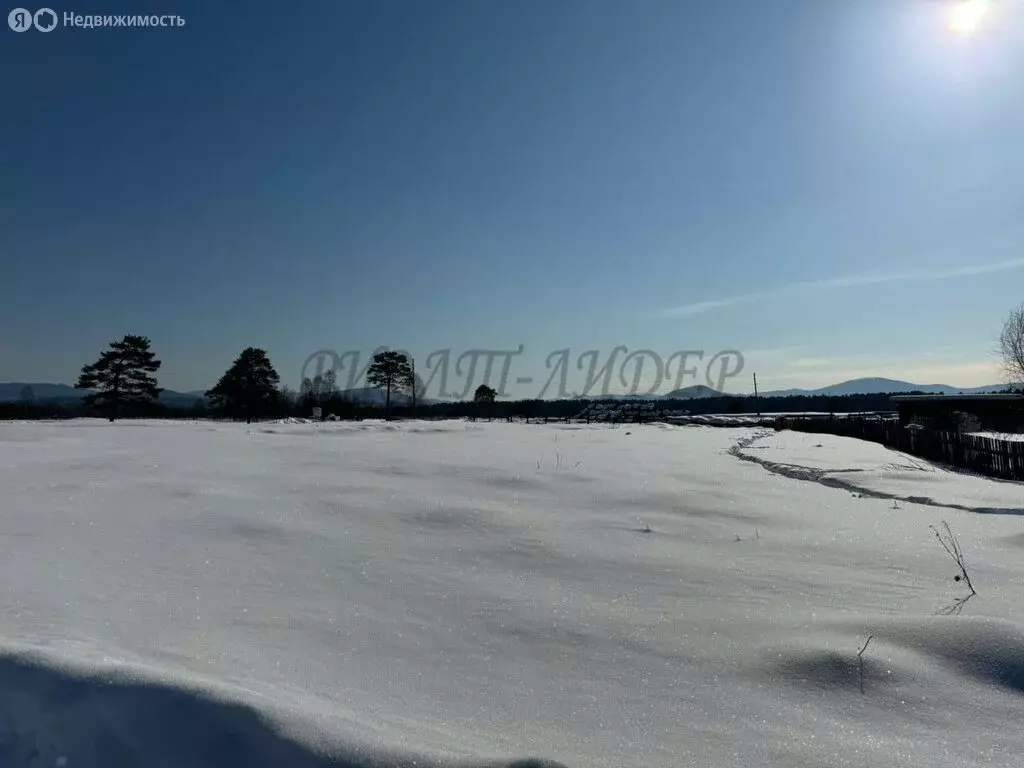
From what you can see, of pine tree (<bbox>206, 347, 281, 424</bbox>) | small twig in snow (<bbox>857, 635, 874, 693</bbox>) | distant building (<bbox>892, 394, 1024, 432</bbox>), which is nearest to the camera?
small twig in snow (<bbox>857, 635, 874, 693</bbox>)

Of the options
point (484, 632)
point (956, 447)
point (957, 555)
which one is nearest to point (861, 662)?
point (484, 632)

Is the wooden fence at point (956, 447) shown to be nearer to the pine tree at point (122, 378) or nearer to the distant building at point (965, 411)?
the distant building at point (965, 411)

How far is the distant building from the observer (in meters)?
26.8

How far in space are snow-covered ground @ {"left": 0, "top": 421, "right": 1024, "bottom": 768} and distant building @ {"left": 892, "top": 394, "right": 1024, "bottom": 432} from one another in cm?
2702

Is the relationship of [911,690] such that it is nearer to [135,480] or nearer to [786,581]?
[786,581]

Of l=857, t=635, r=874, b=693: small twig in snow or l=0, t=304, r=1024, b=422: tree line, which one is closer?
l=857, t=635, r=874, b=693: small twig in snow

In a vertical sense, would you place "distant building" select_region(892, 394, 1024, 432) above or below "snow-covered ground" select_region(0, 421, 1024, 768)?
above

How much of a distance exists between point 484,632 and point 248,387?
151ft

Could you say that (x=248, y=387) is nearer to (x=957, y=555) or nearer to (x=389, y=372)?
(x=389, y=372)

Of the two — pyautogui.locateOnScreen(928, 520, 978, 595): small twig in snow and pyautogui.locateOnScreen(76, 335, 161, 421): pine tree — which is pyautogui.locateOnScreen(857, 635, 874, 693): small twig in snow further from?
pyautogui.locateOnScreen(76, 335, 161, 421): pine tree

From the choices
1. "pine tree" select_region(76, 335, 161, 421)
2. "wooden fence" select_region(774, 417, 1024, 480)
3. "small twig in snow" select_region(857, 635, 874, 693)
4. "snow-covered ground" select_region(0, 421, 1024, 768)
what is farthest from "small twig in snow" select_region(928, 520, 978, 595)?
"pine tree" select_region(76, 335, 161, 421)

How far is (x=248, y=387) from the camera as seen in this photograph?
43812 millimetres

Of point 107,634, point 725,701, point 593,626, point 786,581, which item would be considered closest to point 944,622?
point 786,581

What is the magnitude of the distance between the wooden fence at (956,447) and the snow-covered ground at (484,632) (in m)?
10.1
